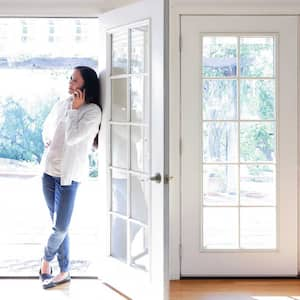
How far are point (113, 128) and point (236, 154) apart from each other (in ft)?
3.28

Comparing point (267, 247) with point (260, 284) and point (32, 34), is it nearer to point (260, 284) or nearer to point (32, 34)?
point (260, 284)

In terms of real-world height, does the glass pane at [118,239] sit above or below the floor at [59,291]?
above

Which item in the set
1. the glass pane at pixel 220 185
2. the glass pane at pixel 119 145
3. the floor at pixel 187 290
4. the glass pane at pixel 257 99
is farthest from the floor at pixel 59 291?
the glass pane at pixel 257 99

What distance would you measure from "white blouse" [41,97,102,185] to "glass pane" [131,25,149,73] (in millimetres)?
474

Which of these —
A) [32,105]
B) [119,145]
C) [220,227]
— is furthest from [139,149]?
[32,105]

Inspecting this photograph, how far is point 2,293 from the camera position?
3354mm

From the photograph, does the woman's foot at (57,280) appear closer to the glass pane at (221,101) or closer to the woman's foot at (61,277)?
the woman's foot at (61,277)

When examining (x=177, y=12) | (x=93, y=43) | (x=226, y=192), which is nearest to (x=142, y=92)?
(x=177, y=12)

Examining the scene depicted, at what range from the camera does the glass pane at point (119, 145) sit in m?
3.32

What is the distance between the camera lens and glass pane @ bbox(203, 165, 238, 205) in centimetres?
371

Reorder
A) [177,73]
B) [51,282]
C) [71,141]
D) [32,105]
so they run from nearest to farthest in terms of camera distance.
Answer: [71,141] → [51,282] → [177,73] → [32,105]

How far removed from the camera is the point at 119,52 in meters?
3.36

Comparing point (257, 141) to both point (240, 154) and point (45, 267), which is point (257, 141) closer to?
point (240, 154)

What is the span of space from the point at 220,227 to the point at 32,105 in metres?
3.77
